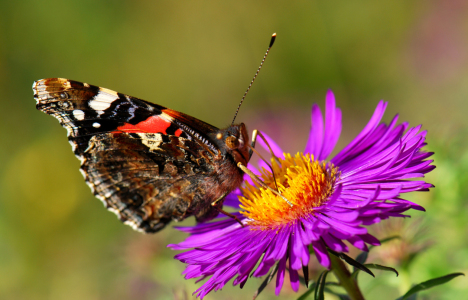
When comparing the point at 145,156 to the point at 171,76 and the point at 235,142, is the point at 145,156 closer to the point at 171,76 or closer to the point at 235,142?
the point at 235,142

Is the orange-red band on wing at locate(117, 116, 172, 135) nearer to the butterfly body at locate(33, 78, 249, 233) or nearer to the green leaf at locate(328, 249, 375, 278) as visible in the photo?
the butterfly body at locate(33, 78, 249, 233)

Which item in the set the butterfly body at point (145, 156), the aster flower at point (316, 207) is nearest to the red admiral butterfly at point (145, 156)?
the butterfly body at point (145, 156)

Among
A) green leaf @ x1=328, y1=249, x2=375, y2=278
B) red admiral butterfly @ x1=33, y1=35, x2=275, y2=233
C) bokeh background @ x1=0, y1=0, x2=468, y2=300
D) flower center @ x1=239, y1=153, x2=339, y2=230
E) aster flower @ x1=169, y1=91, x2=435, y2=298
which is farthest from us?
bokeh background @ x1=0, y1=0, x2=468, y2=300

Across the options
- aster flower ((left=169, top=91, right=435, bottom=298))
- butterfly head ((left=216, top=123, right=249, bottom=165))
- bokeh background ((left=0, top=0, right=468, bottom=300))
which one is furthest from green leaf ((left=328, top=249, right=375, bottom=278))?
bokeh background ((left=0, top=0, right=468, bottom=300))

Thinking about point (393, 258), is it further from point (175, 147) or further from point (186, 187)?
point (175, 147)

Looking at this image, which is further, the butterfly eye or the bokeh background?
the bokeh background

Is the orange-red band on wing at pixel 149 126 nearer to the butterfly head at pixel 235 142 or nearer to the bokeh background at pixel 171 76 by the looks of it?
the butterfly head at pixel 235 142

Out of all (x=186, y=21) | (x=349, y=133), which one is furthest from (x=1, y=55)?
(x=349, y=133)

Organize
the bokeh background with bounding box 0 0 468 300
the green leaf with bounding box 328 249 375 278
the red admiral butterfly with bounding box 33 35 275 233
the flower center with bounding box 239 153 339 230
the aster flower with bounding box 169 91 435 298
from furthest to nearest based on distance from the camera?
the bokeh background with bounding box 0 0 468 300, the red admiral butterfly with bounding box 33 35 275 233, the flower center with bounding box 239 153 339 230, the aster flower with bounding box 169 91 435 298, the green leaf with bounding box 328 249 375 278
